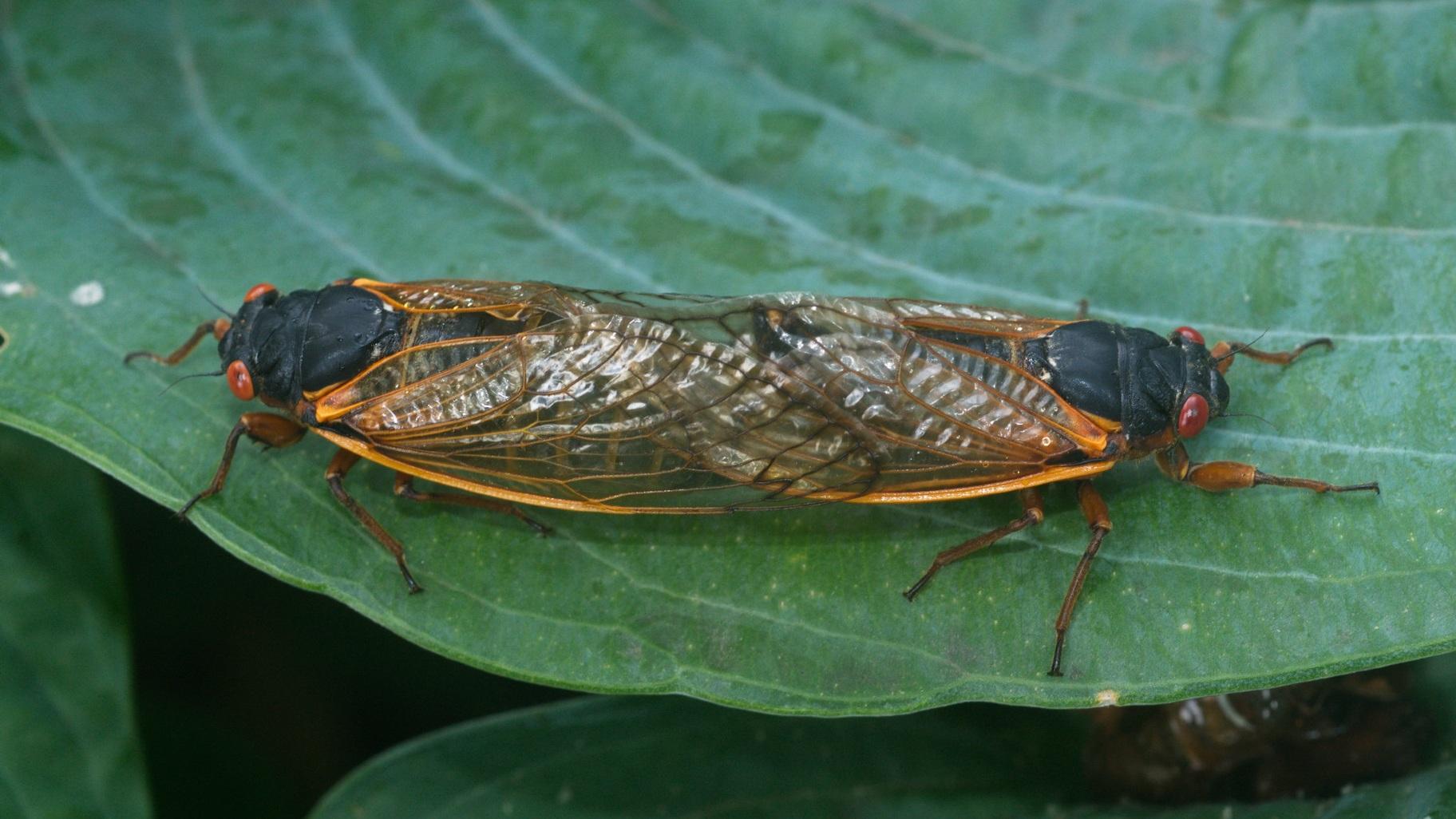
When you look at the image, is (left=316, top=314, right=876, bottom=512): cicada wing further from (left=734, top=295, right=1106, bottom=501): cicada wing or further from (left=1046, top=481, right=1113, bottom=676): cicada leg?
(left=1046, top=481, right=1113, bottom=676): cicada leg

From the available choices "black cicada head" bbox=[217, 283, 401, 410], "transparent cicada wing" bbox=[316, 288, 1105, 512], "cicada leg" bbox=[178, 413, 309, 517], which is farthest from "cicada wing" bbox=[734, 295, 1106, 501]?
"cicada leg" bbox=[178, 413, 309, 517]

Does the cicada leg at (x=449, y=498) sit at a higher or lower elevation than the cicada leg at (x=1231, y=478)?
lower

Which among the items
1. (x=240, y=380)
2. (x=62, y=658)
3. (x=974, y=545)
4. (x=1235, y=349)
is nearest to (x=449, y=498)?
(x=240, y=380)

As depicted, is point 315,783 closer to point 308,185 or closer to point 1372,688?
point 308,185

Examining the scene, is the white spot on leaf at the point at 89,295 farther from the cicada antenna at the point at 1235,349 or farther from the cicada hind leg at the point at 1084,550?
the cicada antenna at the point at 1235,349

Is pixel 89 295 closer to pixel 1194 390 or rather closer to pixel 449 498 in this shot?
pixel 449 498

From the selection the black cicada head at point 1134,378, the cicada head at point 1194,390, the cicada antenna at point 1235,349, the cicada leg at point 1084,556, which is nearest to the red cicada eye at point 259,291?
the black cicada head at point 1134,378

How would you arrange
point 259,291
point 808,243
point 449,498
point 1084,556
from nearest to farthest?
point 1084,556 → point 449,498 → point 259,291 → point 808,243
